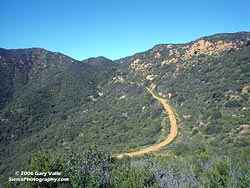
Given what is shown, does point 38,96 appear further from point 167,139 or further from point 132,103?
point 167,139

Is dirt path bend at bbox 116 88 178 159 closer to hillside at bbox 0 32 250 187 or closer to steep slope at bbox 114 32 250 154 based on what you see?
hillside at bbox 0 32 250 187

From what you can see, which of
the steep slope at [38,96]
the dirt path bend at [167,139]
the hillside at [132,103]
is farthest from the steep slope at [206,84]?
the steep slope at [38,96]

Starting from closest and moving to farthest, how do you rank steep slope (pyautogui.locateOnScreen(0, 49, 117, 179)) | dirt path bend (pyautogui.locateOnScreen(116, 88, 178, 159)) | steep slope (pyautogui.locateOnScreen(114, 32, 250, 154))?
steep slope (pyautogui.locateOnScreen(114, 32, 250, 154)) → dirt path bend (pyautogui.locateOnScreen(116, 88, 178, 159)) → steep slope (pyautogui.locateOnScreen(0, 49, 117, 179))

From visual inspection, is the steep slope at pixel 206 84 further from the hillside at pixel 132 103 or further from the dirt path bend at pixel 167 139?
the dirt path bend at pixel 167 139

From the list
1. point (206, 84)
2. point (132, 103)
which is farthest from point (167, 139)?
point (132, 103)

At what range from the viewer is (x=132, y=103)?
6181cm

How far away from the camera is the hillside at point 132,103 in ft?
119

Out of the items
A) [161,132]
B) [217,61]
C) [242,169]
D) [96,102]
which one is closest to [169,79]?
[217,61]

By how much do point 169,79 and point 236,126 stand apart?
35.4 metres

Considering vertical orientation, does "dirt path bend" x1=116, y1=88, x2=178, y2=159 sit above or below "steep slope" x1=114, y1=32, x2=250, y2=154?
below

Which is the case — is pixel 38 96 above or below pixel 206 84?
above

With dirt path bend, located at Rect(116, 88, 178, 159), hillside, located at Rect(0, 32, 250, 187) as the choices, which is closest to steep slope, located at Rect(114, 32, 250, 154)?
hillside, located at Rect(0, 32, 250, 187)

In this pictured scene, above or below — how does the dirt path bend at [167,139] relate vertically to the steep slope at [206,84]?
below

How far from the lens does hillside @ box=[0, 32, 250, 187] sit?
36.2m
